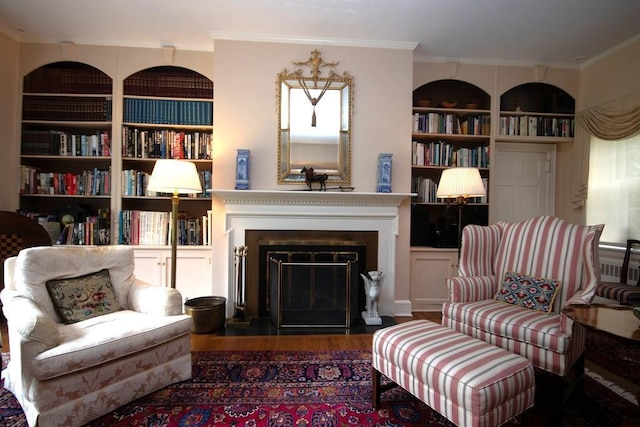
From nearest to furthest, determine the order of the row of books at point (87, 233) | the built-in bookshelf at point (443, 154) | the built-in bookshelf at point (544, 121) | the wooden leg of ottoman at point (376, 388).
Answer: the wooden leg of ottoman at point (376, 388), the row of books at point (87, 233), the built-in bookshelf at point (443, 154), the built-in bookshelf at point (544, 121)

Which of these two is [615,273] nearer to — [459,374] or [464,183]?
[464,183]

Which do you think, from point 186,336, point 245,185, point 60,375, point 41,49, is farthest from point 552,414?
point 41,49

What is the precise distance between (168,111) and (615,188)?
4.69 meters

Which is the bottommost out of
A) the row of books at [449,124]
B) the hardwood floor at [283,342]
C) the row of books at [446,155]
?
the hardwood floor at [283,342]

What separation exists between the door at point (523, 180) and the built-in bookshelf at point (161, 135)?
3.34 metres

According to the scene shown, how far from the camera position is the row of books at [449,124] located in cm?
346

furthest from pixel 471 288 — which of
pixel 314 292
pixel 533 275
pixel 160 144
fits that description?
pixel 160 144

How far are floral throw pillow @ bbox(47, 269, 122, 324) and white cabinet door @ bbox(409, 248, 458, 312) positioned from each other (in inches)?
→ 104

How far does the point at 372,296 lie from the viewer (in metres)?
2.84

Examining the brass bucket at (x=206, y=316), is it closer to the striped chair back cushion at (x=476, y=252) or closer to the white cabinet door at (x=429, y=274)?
the white cabinet door at (x=429, y=274)

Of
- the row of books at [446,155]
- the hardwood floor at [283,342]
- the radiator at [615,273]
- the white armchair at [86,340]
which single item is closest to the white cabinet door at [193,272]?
the hardwood floor at [283,342]

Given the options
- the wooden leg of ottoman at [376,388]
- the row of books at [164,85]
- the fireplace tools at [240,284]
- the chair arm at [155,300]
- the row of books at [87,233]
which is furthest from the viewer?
the row of books at [164,85]

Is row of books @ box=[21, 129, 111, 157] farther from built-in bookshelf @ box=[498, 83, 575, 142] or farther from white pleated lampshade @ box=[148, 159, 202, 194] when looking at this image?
built-in bookshelf @ box=[498, 83, 575, 142]

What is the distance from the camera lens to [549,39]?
301 centimetres
